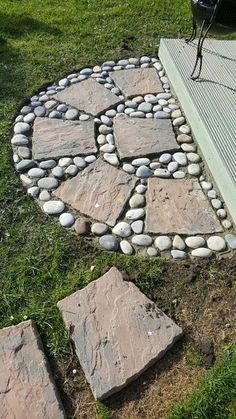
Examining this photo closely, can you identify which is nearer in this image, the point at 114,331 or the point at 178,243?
the point at 114,331

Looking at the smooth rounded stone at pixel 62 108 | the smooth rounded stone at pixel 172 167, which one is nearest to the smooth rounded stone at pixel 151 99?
the smooth rounded stone at pixel 62 108

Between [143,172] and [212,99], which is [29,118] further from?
[212,99]

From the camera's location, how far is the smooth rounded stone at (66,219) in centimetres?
253

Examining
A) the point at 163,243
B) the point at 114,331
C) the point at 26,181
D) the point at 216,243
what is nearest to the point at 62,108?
the point at 26,181

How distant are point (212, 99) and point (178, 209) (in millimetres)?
1001

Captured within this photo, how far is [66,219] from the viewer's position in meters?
2.54

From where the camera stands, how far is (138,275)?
90.7 inches

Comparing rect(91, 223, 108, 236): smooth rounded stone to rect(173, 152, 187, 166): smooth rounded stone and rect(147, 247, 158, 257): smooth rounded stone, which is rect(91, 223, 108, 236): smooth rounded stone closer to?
rect(147, 247, 158, 257): smooth rounded stone

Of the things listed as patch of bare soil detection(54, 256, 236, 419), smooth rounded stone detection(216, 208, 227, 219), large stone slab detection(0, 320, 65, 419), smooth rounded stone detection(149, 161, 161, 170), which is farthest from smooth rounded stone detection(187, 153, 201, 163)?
large stone slab detection(0, 320, 65, 419)

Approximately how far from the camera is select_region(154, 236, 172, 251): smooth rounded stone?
7.98 ft

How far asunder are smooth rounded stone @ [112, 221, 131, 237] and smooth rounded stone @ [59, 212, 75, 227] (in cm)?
24

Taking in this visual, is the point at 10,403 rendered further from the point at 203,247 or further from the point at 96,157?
the point at 96,157

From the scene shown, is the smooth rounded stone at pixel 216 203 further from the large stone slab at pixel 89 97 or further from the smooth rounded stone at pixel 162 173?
the large stone slab at pixel 89 97

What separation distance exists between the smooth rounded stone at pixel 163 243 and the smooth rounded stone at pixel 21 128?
1.27 meters
